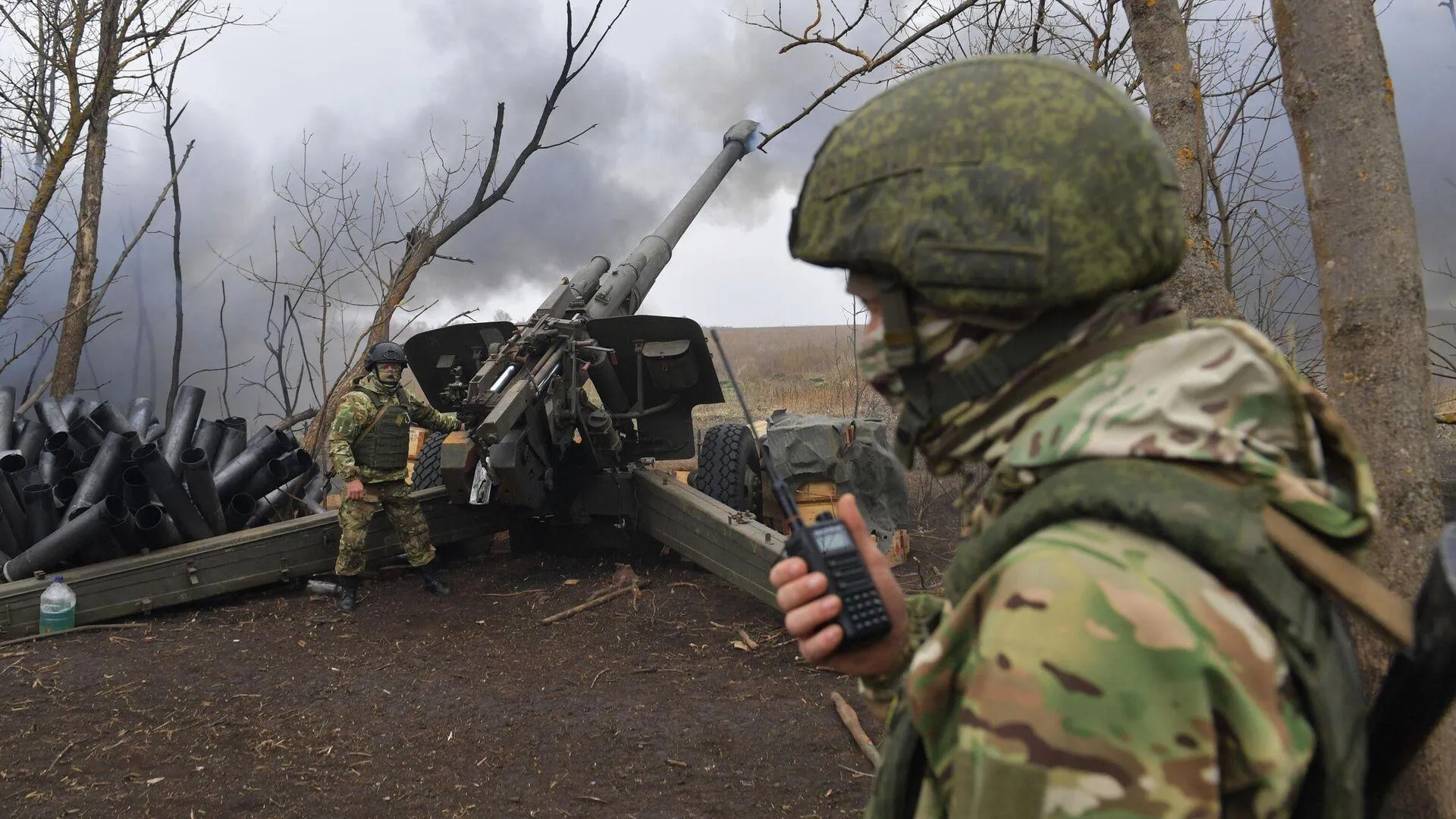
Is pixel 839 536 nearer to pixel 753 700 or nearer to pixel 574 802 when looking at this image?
pixel 574 802

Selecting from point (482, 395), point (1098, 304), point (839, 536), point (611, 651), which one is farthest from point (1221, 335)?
point (482, 395)

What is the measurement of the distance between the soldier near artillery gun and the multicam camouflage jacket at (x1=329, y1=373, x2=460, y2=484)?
249 inches

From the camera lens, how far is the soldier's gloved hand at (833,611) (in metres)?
1.25

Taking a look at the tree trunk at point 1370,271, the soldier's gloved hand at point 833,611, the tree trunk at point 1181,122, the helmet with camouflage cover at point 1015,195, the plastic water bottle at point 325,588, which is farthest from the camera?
the plastic water bottle at point 325,588

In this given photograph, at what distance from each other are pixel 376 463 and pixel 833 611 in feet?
21.3

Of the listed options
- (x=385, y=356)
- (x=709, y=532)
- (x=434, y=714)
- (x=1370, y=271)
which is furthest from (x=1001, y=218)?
(x=385, y=356)

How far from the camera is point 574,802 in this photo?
406cm

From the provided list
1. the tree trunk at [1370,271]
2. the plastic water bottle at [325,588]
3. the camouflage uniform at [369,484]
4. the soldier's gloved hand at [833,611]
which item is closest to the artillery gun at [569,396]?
the camouflage uniform at [369,484]

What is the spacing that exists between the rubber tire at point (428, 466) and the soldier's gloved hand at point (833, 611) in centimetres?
750

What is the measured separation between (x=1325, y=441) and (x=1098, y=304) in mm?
284

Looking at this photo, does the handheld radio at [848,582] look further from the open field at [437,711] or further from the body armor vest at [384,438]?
the body armor vest at [384,438]

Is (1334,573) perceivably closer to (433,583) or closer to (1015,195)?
(1015,195)

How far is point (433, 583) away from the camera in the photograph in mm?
7387

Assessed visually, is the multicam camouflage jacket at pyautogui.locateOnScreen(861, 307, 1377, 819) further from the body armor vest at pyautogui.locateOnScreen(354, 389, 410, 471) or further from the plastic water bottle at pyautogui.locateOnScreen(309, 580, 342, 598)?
the plastic water bottle at pyautogui.locateOnScreen(309, 580, 342, 598)
